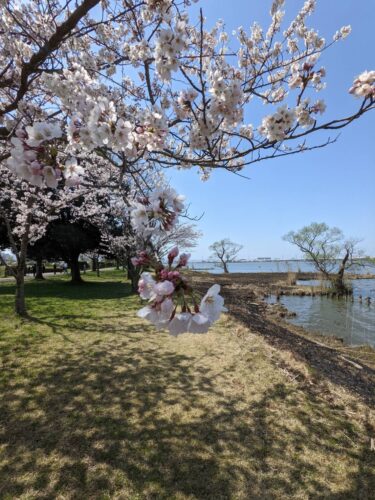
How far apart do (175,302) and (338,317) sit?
523 inches

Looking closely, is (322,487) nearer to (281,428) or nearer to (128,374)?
(281,428)

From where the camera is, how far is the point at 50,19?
3.65m

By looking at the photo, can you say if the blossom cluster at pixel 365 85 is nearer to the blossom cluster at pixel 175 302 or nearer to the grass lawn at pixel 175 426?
the blossom cluster at pixel 175 302

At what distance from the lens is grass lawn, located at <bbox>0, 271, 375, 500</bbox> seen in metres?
2.40

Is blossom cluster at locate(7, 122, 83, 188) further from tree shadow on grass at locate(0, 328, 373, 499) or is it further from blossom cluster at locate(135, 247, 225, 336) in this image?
tree shadow on grass at locate(0, 328, 373, 499)

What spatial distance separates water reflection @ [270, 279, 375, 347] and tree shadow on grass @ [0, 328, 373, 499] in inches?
261

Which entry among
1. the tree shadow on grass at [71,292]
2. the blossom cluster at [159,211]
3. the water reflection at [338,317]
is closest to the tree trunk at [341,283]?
the water reflection at [338,317]

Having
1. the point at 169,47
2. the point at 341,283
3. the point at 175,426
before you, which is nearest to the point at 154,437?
the point at 175,426

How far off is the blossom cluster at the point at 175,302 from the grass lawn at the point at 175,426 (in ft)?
5.93

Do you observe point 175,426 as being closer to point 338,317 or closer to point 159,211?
point 159,211

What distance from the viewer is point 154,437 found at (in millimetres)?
2957

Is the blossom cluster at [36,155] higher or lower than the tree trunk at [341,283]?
higher

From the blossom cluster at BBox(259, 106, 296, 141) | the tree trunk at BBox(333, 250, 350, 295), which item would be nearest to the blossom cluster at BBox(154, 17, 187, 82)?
the blossom cluster at BBox(259, 106, 296, 141)

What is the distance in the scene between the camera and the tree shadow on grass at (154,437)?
2377 millimetres
